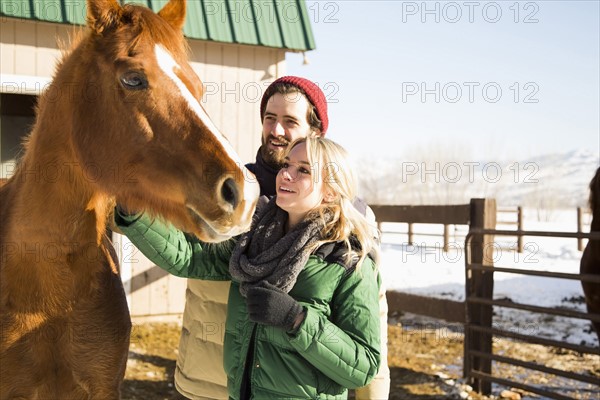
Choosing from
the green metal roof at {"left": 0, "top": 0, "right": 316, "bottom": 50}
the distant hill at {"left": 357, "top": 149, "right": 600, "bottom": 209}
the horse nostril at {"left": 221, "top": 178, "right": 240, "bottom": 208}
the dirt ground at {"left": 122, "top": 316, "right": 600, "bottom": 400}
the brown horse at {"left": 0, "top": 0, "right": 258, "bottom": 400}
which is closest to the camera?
the horse nostril at {"left": 221, "top": 178, "right": 240, "bottom": 208}

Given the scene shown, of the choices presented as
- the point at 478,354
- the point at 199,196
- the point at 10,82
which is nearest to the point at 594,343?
the point at 478,354

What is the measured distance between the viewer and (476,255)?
645 cm

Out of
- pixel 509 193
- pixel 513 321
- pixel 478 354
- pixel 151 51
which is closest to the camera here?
pixel 151 51

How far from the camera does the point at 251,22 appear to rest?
26.1ft

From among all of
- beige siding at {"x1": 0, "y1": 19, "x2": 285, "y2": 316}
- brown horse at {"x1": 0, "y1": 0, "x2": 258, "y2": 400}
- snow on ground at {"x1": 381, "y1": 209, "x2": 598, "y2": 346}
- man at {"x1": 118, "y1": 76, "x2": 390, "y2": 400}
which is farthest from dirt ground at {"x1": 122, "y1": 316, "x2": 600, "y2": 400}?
brown horse at {"x1": 0, "y1": 0, "x2": 258, "y2": 400}

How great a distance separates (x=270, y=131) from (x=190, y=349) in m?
1.14

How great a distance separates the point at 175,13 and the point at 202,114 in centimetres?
80

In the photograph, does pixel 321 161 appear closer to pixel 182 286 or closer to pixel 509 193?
pixel 182 286

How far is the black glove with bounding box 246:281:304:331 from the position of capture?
2195 mm

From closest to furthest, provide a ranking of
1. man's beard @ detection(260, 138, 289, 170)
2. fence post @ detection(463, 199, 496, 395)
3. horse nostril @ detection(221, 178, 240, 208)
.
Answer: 1. horse nostril @ detection(221, 178, 240, 208)
2. man's beard @ detection(260, 138, 289, 170)
3. fence post @ detection(463, 199, 496, 395)

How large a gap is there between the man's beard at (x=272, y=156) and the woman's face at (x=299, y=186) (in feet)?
1.53

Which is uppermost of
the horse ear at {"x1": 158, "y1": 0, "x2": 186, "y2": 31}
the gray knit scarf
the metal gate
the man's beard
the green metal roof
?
the green metal roof

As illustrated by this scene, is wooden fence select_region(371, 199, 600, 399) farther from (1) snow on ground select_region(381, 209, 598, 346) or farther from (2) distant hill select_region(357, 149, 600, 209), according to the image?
(2) distant hill select_region(357, 149, 600, 209)

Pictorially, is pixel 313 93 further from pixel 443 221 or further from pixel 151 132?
pixel 443 221
